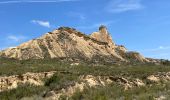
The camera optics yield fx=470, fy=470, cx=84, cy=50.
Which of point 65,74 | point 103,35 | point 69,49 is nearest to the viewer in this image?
point 65,74

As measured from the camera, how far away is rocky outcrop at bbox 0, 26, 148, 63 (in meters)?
113

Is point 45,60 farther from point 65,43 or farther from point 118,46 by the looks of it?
point 118,46

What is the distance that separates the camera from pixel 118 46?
13288 cm

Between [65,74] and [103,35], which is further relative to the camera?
[103,35]

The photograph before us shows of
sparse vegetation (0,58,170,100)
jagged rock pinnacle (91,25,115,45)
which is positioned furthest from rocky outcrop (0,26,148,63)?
sparse vegetation (0,58,170,100)

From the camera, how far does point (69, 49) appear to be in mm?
116125

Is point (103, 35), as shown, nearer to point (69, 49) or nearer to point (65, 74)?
point (69, 49)

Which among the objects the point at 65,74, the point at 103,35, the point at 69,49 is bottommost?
the point at 65,74

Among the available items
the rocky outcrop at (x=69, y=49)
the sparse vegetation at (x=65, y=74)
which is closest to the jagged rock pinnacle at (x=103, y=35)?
the rocky outcrop at (x=69, y=49)

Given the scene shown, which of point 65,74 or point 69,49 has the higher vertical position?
point 69,49

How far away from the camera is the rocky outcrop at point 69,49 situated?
113m

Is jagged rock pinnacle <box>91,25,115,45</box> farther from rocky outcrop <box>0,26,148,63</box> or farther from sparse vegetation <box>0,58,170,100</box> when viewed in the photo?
sparse vegetation <box>0,58,170,100</box>

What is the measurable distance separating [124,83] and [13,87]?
17.7 m

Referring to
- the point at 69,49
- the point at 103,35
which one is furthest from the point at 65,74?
the point at 103,35
